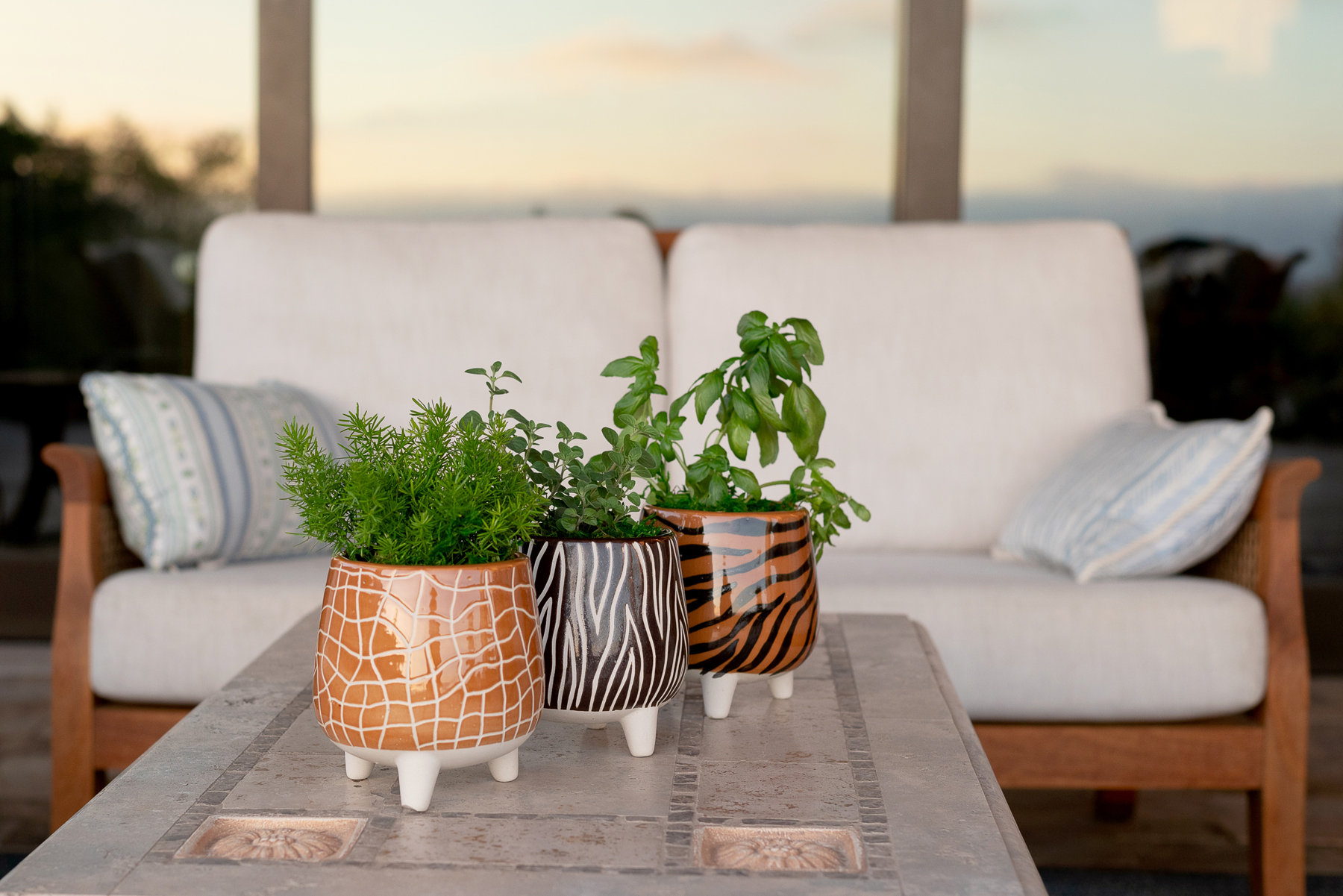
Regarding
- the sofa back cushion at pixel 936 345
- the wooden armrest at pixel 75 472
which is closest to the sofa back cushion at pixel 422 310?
the sofa back cushion at pixel 936 345

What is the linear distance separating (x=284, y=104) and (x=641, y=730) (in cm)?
243

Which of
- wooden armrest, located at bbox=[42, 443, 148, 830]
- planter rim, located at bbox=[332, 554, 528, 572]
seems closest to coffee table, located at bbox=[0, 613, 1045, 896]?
planter rim, located at bbox=[332, 554, 528, 572]

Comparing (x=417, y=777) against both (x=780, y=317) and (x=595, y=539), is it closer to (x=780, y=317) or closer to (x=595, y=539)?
(x=595, y=539)

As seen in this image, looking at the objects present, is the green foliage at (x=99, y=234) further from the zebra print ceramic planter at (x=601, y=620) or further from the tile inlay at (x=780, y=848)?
the tile inlay at (x=780, y=848)

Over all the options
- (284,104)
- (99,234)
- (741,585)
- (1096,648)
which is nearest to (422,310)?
(284,104)

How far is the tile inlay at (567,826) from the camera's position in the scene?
611 mm

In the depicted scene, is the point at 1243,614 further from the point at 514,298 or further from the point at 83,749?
the point at 83,749

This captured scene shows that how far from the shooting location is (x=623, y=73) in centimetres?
301

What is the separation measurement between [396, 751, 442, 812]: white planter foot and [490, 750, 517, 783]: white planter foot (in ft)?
0.19

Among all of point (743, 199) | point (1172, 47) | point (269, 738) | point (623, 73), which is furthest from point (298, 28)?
point (269, 738)

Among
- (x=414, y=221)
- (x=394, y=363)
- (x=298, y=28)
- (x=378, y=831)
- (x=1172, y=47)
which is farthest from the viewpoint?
(x=1172, y=47)

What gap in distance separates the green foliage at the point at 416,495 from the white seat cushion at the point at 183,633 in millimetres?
881

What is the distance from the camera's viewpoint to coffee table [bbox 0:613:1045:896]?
23.2 inches

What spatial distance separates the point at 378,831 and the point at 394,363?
1427 millimetres
